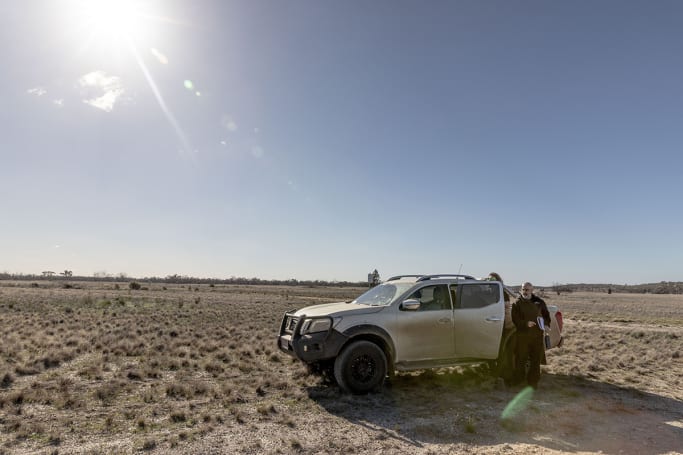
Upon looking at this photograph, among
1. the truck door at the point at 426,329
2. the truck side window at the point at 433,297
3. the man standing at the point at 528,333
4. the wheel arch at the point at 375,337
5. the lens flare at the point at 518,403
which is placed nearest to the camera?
the lens flare at the point at 518,403

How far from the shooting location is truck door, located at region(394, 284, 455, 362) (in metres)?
7.93

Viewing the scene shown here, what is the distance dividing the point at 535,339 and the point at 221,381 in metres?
6.40

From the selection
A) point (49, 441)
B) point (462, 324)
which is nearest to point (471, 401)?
point (462, 324)

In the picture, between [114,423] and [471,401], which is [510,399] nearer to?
[471,401]

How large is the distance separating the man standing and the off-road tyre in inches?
108

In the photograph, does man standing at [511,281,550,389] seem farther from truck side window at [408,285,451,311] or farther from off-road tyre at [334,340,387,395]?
off-road tyre at [334,340,387,395]

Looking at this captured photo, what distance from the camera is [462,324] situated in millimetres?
8406

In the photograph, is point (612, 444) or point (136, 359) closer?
point (612, 444)

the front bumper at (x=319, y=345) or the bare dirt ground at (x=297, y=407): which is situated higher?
the front bumper at (x=319, y=345)

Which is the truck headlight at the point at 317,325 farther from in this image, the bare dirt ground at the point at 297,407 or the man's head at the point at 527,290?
the man's head at the point at 527,290

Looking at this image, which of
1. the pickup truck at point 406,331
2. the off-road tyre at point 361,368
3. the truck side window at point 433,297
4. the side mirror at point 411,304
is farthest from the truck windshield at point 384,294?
the off-road tyre at point 361,368

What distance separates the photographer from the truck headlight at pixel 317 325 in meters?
→ 7.69

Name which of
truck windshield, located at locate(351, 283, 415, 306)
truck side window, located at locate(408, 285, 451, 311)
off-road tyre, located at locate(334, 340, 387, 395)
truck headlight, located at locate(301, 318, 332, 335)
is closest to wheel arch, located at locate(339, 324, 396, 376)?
off-road tyre, located at locate(334, 340, 387, 395)

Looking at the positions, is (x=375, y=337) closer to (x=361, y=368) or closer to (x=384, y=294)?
(x=361, y=368)
